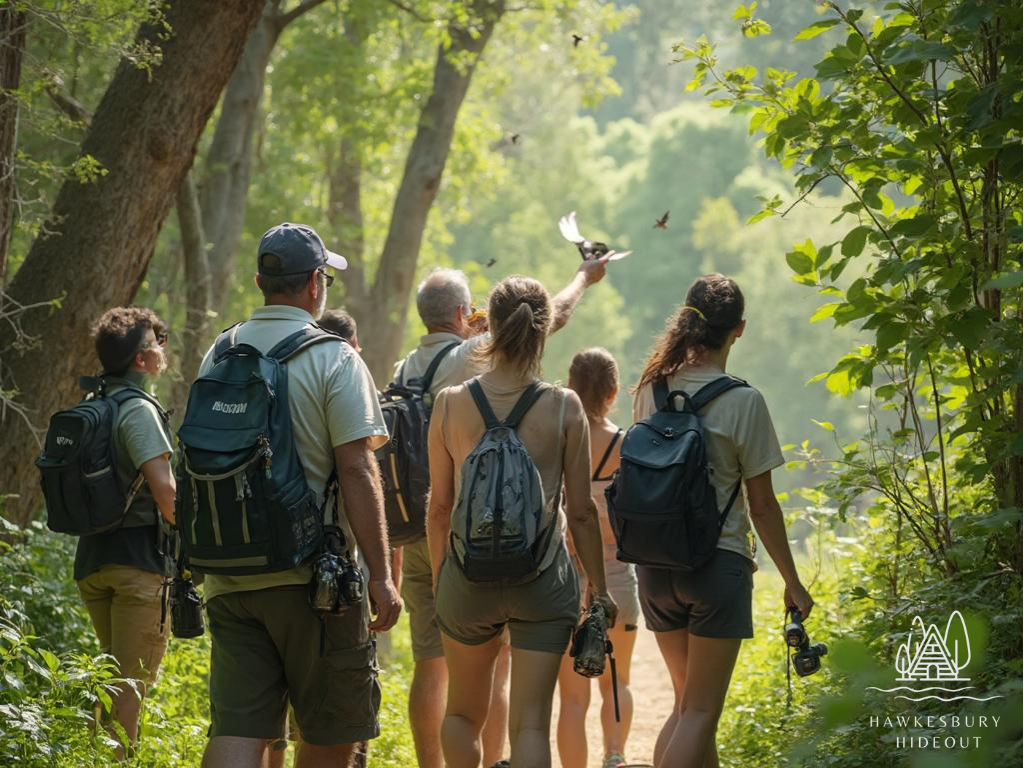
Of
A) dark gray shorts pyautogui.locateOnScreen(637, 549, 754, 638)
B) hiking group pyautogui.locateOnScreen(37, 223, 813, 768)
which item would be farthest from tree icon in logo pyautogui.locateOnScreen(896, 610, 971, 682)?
dark gray shorts pyautogui.locateOnScreen(637, 549, 754, 638)

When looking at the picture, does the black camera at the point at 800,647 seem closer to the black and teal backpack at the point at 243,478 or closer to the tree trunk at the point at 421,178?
the black and teal backpack at the point at 243,478

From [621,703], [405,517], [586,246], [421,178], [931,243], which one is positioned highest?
[421,178]

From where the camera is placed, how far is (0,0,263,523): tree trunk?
6.85 m

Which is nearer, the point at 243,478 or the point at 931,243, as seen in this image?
the point at 243,478

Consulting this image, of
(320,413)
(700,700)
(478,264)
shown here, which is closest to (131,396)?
(320,413)

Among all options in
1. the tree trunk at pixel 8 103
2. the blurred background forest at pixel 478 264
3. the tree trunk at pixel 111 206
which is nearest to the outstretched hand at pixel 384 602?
the blurred background forest at pixel 478 264

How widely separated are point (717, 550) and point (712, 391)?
585mm

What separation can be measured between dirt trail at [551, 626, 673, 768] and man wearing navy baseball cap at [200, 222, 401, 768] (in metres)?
3.26

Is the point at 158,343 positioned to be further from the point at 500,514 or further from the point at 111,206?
the point at 500,514

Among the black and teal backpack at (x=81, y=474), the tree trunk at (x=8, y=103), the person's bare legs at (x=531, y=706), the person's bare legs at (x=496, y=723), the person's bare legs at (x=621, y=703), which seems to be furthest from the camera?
the person's bare legs at (x=621, y=703)

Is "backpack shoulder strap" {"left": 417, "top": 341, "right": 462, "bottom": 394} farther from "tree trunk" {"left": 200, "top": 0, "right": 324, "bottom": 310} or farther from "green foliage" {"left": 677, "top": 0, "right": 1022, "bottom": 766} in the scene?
"tree trunk" {"left": 200, "top": 0, "right": 324, "bottom": 310}

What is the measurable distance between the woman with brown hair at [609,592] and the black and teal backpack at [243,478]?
2347 millimetres

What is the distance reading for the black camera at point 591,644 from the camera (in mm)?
4387

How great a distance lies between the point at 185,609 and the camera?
A: 4.50 metres
